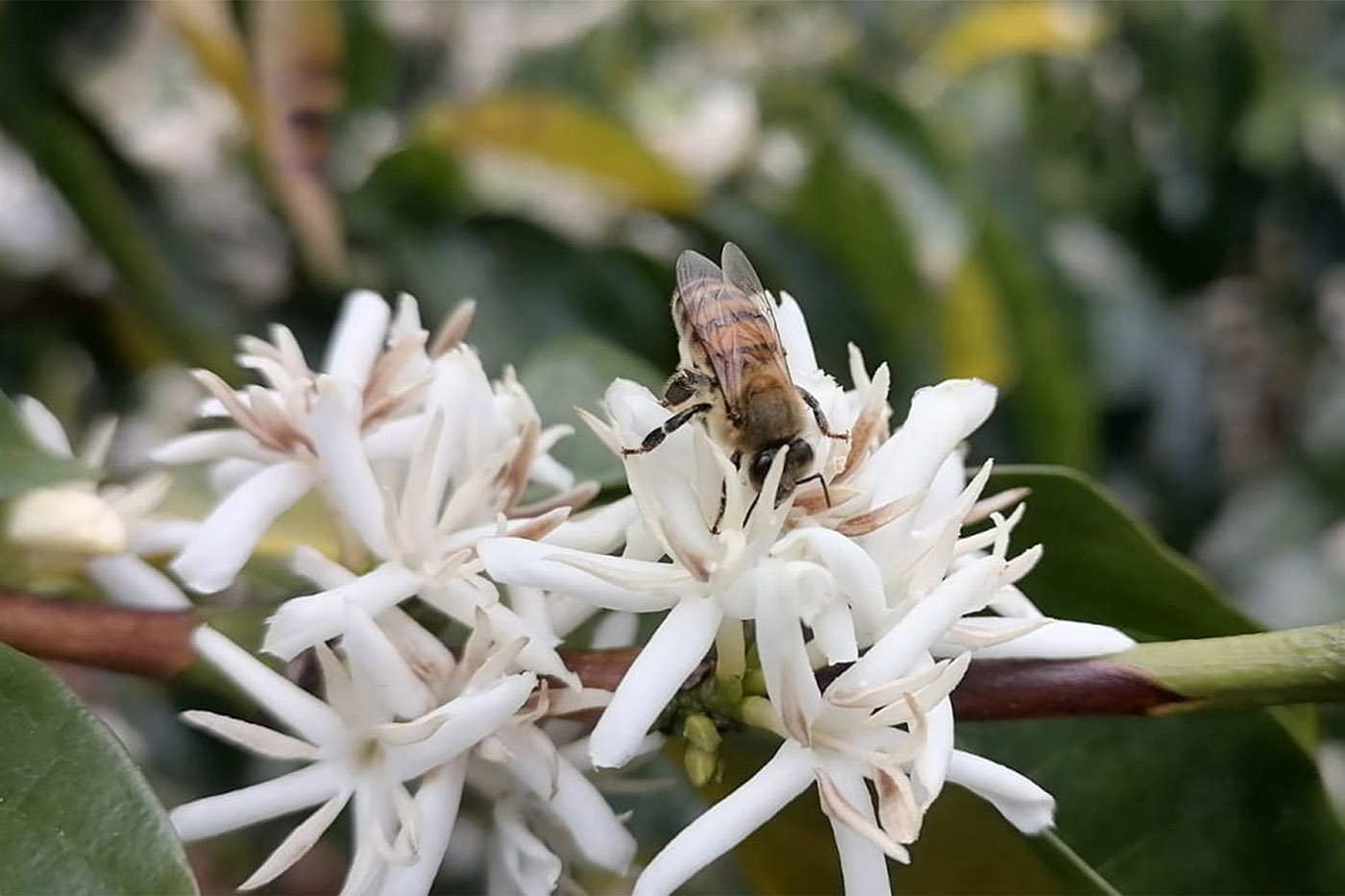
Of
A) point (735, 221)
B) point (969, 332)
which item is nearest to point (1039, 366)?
point (969, 332)

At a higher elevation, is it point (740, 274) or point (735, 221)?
point (740, 274)

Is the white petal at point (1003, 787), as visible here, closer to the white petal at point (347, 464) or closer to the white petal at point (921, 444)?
the white petal at point (921, 444)

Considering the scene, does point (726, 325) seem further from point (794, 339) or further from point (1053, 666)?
point (1053, 666)

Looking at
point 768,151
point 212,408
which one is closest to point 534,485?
point 212,408

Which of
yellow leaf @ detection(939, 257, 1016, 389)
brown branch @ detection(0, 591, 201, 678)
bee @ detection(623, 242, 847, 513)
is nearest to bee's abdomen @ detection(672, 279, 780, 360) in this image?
bee @ detection(623, 242, 847, 513)

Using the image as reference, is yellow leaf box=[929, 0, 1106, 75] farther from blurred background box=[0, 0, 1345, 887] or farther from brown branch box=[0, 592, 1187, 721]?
brown branch box=[0, 592, 1187, 721]

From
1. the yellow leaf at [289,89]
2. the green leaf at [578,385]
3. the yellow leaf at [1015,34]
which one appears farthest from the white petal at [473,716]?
the yellow leaf at [1015,34]
